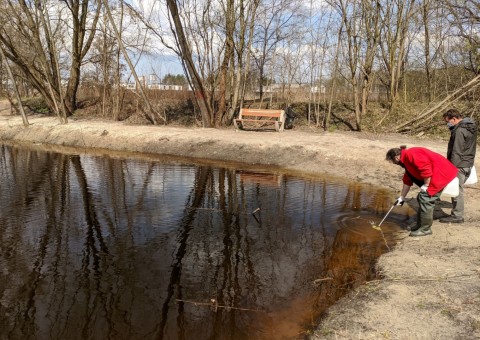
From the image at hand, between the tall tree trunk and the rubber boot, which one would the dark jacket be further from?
the tall tree trunk

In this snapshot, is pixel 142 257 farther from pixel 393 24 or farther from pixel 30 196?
pixel 393 24

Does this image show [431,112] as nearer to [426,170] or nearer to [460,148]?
[460,148]

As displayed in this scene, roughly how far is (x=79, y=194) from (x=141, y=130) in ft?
32.2

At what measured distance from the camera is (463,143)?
6992 millimetres

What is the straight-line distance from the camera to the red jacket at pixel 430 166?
6.11m

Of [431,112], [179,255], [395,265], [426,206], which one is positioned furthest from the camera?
[431,112]

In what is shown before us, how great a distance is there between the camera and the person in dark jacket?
6.95 metres

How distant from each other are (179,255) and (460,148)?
511cm

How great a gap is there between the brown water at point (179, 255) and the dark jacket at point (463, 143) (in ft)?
5.09

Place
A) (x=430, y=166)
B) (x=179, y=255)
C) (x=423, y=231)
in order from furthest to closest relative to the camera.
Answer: (x=423, y=231), (x=430, y=166), (x=179, y=255)

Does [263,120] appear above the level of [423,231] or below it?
above

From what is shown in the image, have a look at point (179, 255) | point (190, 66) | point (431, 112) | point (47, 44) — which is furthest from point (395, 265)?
point (47, 44)

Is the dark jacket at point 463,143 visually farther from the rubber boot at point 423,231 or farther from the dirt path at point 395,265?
the rubber boot at point 423,231

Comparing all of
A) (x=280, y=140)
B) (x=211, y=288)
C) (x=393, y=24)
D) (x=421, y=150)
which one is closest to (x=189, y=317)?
(x=211, y=288)
